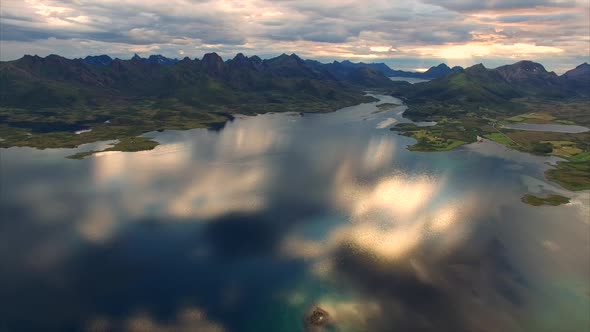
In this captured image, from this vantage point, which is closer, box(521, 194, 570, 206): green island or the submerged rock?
the submerged rock

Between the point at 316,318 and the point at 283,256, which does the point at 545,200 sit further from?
the point at 316,318

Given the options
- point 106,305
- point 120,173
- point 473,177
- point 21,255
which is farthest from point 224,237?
point 473,177

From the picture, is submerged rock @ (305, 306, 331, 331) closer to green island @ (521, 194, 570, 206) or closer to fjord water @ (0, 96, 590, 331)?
fjord water @ (0, 96, 590, 331)

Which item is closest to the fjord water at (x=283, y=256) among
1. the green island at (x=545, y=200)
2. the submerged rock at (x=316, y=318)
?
the submerged rock at (x=316, y=318)

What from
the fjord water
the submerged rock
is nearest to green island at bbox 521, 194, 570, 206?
the fjord water

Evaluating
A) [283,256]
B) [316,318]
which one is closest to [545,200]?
[283,256]

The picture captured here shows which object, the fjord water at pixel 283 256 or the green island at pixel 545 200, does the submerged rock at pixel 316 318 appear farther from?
the green island at pixel 545 200

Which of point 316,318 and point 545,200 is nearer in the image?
point 316,318

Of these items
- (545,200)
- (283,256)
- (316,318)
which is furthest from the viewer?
(545,200)
